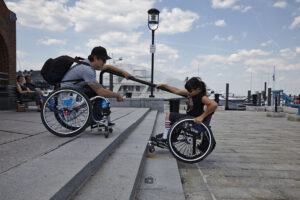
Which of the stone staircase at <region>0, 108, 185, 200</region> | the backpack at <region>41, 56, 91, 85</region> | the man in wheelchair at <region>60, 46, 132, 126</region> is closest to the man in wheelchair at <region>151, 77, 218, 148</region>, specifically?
the stone staircase at <region>0, 108, 185, 200</region>

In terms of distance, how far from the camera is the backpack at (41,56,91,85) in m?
3.04

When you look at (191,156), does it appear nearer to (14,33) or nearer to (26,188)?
(26,188)

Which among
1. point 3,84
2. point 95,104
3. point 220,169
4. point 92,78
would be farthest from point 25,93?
point 220,169

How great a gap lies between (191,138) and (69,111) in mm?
1619

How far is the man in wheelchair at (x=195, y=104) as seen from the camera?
282 cm

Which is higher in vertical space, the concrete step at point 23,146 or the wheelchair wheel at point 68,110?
the wheelchair wheel at point 68,110

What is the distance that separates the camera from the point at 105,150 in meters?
2.50

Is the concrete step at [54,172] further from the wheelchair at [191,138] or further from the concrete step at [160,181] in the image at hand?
the wheelchair at [191,138]

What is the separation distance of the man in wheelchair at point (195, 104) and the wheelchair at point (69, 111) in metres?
0.85

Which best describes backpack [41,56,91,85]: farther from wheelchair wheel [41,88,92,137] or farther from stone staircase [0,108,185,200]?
stone staircase [0,108,185,200]

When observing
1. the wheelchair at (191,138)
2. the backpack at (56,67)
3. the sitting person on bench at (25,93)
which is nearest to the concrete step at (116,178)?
the wheelchair at (191,138)

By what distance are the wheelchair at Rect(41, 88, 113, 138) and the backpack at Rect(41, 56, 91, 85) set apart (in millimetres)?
267

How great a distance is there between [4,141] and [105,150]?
1.26 metres

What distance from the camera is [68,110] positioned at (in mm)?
3000
